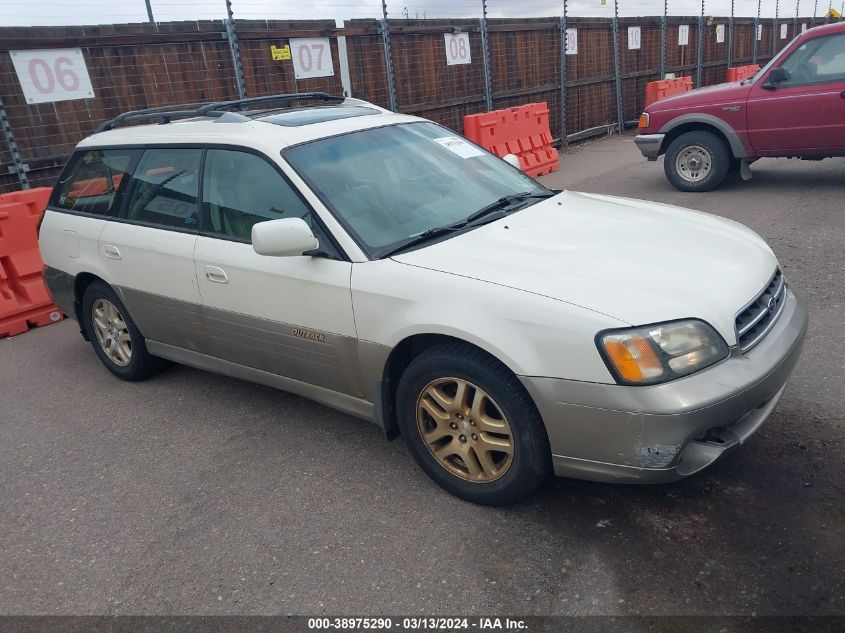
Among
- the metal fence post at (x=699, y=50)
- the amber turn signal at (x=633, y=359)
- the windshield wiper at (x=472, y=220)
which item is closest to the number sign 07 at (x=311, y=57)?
the windshield wiper at (x=472, y=220)

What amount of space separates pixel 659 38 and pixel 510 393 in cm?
1825

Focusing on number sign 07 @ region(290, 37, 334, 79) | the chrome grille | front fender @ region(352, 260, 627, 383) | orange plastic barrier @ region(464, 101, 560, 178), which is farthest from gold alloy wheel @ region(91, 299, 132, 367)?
orange plastic barrier @ region(464, 101, 560, 178)

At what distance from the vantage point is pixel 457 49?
41.1 feet

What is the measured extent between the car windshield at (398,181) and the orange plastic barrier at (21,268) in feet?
13.1

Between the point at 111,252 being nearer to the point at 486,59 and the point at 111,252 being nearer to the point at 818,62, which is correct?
the point at 818,62

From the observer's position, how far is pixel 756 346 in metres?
2.87

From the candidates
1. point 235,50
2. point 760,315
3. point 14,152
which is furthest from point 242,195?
point 235,50

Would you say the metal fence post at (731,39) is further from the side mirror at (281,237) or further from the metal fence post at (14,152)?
the side mirror at (281,237)

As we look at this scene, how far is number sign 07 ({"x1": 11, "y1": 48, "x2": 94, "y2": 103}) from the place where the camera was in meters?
7.70

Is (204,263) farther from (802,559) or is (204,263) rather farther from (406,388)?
(802,559)

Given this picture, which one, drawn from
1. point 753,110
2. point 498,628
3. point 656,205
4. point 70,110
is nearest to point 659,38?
point 753,110

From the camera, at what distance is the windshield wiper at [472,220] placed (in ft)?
10.9

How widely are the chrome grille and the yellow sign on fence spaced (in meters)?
8.42

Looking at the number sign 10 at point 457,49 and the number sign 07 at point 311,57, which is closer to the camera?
the number sign 07 at point 311,57
